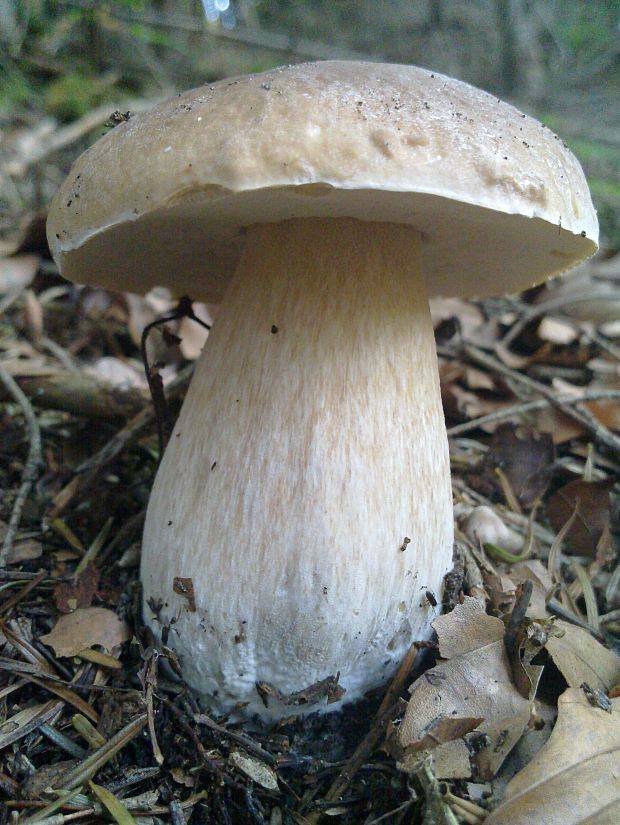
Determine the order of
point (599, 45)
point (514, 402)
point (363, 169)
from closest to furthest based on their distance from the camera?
point (363, 169) → point (514, 402) → point (599, 45)

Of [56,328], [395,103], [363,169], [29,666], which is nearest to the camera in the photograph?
[363,169]

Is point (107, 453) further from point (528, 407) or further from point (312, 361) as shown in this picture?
point (528, 407)

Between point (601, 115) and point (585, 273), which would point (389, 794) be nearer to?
point (585, 273)

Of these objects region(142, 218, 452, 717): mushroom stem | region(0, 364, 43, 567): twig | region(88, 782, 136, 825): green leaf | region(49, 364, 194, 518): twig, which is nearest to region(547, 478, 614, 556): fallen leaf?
region(142, 218, 452, 717): mushroom stem

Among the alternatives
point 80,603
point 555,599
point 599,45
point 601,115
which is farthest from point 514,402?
point 599,45

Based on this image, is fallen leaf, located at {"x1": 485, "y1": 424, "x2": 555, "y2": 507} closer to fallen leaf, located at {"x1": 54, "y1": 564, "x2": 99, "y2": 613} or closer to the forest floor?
the forest floor

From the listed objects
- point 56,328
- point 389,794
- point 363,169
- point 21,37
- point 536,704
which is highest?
point 363,169

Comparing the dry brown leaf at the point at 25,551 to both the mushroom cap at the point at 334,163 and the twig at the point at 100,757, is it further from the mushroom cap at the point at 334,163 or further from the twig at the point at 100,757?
the mushroom cap at the point at 334,163

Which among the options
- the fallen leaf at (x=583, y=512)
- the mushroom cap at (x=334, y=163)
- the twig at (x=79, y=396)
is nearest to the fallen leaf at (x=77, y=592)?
the twig at (x=79, y=396)
